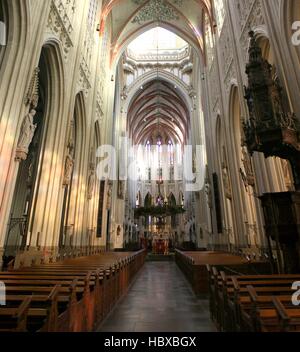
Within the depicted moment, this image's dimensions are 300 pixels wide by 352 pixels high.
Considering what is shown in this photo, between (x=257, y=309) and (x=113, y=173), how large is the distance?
16940mm

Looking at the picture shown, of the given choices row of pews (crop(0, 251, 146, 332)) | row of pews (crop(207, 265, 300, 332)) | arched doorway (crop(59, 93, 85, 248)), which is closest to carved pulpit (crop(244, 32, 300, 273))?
row of pews (crop(207, 265, 300, 332))

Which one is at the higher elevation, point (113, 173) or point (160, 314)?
point (113, 173)

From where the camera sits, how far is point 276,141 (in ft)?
16.9

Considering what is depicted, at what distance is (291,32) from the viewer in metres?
5.85

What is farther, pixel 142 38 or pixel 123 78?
pixel 142 38

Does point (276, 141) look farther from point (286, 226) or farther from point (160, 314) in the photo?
point (160, 314)

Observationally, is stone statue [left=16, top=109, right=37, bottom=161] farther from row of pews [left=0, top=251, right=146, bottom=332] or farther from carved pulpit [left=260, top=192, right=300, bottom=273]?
carved pulpit [left=260, top=192, right=300, bottom=273]

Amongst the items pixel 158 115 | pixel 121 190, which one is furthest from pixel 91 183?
pixel 158 115

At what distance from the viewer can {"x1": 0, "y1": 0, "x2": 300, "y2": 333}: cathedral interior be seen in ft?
10.3

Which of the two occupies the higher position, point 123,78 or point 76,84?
point 123,78

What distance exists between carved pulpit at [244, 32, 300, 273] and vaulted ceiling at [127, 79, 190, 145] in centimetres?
2206

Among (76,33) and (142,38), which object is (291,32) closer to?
(76,33)
